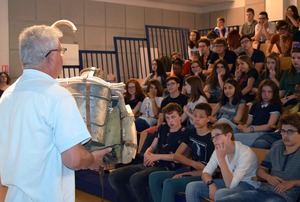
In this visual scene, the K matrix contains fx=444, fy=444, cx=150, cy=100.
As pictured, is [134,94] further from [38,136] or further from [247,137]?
[38,136]

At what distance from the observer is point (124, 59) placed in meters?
9.79

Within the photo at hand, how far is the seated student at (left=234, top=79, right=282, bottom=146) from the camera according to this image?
4.50 m

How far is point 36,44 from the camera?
68.6 inches

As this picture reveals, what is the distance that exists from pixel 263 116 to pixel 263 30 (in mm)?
3104

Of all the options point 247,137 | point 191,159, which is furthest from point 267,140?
point 191,159

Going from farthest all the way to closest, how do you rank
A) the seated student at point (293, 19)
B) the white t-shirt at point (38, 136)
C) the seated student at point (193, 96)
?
the seated student at point (293, 19), the seated student at point (193, 96), the white t-shirt at point (38, 136)

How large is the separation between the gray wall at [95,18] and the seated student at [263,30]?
6.79 feet

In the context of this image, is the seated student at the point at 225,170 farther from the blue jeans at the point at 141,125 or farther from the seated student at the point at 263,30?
the seated student at the point at 263,30

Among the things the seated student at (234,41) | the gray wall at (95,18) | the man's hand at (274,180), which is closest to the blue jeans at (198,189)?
the man's hand at (274,180)

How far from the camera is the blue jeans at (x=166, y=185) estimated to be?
396 cm

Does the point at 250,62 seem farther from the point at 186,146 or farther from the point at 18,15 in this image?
the point at 18,15

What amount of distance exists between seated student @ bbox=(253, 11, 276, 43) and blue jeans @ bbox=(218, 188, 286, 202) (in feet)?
14.1

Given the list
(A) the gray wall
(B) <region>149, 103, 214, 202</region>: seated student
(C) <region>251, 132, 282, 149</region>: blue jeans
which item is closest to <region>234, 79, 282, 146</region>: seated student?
(C) <region>251, 132, 282, 149</region>: blue jeans

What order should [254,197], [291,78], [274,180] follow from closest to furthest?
[254,197], [274,180], [291,78]
